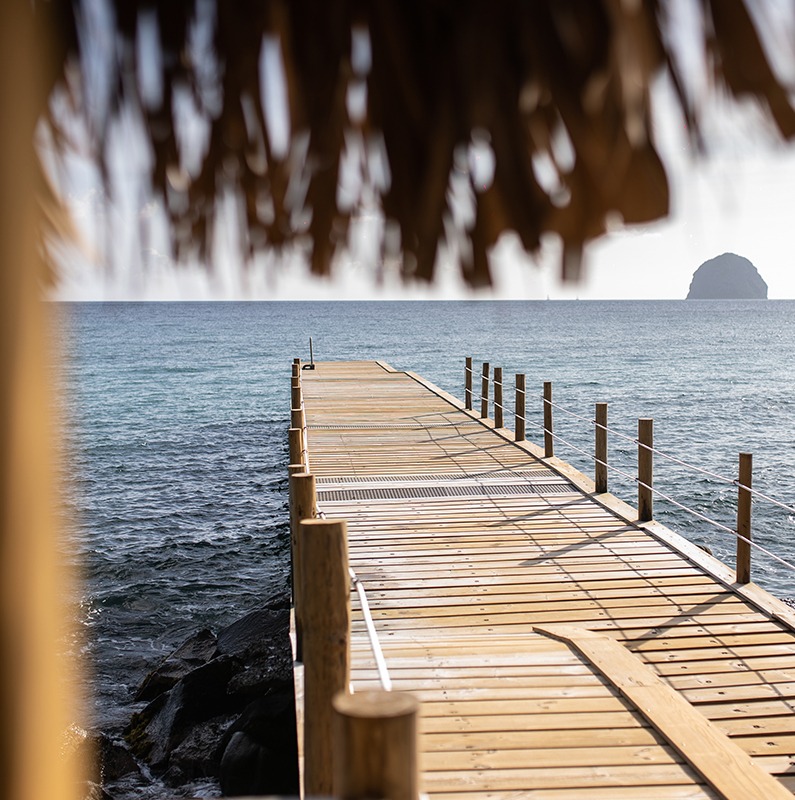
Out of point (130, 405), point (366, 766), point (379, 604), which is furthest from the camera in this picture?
point (130, 405)

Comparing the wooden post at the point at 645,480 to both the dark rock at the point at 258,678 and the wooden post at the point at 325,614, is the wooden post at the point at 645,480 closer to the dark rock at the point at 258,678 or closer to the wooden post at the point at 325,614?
the dark rock at the point at 258,678

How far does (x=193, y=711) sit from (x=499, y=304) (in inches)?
268

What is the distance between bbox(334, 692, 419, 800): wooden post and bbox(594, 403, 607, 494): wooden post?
6281mm

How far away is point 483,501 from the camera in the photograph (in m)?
7.77

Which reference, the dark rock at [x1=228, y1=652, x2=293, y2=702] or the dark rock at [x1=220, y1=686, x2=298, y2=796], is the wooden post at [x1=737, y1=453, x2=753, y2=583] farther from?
the dark rock at [x1=228, y1=652, x2=293, y2=702]

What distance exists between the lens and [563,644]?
4.56m

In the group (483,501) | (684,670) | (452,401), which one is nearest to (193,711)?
(483,501)

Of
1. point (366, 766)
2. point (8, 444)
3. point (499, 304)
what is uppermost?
point (499, 304)

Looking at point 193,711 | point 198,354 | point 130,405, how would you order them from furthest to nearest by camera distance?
1. point 198,354
2. point 130,405
3. point 193,711

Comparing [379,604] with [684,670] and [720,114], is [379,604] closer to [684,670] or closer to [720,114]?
[684,670]

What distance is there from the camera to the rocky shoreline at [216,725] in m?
6.21

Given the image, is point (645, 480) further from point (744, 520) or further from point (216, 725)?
point (216, 725)

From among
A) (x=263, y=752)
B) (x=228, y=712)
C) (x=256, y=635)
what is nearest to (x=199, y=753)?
(x=228, y=712)

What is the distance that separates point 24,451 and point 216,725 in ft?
22.0
